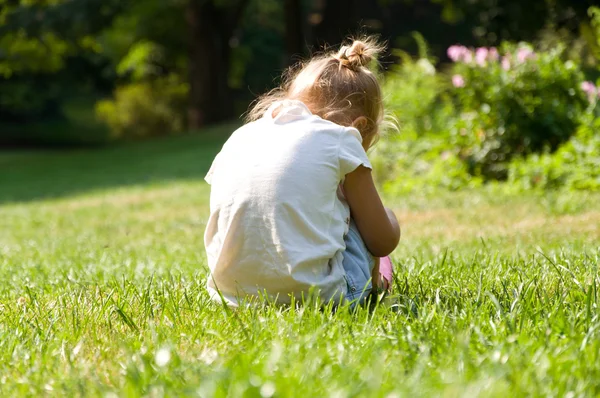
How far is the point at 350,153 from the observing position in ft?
9.36

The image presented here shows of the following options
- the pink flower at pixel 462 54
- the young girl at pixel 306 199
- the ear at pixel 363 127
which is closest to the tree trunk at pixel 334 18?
the pink flower at pixel 462 54

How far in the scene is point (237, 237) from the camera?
285 cm

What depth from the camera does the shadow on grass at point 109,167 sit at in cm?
1575

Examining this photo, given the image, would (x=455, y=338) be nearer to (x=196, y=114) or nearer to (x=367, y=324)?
(x=367, y=324)

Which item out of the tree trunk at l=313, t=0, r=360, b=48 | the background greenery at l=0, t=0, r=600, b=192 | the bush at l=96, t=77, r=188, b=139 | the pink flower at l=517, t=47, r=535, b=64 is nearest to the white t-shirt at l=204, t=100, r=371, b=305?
the background greenery at l=0, t=0, r=600, b=192

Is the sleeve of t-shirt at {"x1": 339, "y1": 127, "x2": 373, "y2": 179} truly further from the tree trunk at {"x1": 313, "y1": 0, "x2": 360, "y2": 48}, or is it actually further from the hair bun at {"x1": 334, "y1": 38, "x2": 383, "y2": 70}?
the tree trunk at {"x1": 313, "y1": 0, "x2": 360, "y2": 48}

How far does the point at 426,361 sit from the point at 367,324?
0.43m

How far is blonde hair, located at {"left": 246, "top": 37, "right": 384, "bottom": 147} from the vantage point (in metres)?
3.03

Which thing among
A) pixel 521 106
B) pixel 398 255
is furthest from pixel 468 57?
pixel 398 255

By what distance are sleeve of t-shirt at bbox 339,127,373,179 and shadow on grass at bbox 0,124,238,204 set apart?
481 inches

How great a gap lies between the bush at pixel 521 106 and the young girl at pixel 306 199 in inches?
219

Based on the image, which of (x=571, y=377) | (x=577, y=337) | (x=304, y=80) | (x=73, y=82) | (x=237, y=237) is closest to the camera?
(x=571, y=377)

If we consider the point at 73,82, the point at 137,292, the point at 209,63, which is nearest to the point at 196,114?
the point at 209,63

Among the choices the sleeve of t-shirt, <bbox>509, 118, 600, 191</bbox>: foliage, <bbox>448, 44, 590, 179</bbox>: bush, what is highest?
the sleeve of t-shirt
